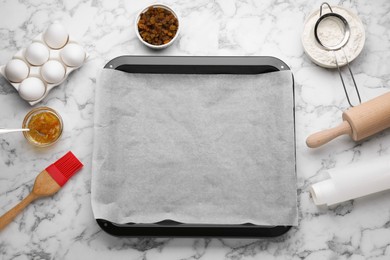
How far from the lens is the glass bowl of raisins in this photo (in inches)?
40.1

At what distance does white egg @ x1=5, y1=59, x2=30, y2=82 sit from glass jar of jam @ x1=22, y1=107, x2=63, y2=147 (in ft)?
0.24

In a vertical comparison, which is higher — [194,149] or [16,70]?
[16,70]

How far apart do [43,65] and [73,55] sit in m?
0.07

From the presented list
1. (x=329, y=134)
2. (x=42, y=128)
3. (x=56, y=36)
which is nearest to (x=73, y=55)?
(x=56, y=36)

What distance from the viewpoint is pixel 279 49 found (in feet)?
3.47

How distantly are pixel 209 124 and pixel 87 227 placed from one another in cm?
33

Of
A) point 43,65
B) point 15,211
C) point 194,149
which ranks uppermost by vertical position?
point 43,65

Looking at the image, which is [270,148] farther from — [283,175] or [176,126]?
[176,126]

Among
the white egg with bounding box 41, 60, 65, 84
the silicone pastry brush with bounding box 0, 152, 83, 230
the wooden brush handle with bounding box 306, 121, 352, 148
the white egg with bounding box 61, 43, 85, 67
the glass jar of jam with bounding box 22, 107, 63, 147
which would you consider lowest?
the silicone pastry brush with bounding box 0, 152, 83, 230

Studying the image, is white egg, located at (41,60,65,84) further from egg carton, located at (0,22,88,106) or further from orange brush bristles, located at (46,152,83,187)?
orange brush bristles, located at (46,152,83,187)

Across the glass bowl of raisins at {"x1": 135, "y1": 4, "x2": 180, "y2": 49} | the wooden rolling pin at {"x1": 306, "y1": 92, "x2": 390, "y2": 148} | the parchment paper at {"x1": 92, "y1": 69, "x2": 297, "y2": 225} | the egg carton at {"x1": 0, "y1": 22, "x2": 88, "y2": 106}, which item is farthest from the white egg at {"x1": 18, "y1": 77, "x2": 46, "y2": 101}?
the wooden rolling pin at {"x1": 306, "y1": 92, "x2": 390, "y2": 148}

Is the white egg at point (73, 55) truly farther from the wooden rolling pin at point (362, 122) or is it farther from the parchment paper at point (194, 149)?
the wooden rolling pin at point (362, 122)

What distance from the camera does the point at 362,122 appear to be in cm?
96

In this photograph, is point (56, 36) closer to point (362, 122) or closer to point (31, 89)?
point (31, 89)
